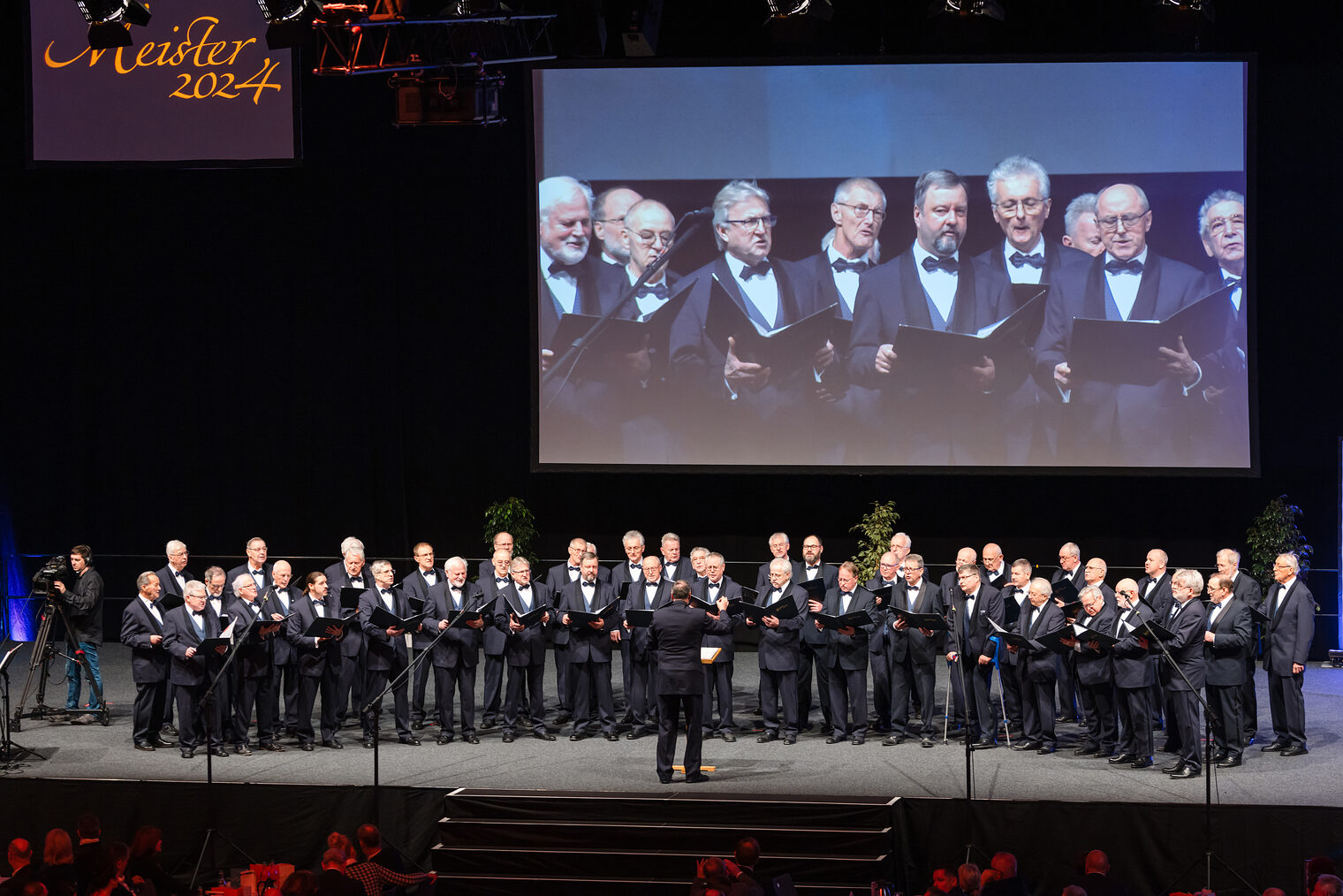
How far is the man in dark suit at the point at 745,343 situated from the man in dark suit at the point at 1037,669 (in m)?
4.23

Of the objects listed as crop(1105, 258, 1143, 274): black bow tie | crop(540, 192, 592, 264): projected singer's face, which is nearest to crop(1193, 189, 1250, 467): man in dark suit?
crop(1105, 258, 1143, 274): black bow tie

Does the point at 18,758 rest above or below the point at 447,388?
below

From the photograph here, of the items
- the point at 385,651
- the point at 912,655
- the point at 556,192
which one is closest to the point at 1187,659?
the point at 912,655

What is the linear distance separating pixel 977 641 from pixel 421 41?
7.45 metres

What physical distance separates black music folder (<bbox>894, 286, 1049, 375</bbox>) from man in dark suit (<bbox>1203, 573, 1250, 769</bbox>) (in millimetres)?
4323

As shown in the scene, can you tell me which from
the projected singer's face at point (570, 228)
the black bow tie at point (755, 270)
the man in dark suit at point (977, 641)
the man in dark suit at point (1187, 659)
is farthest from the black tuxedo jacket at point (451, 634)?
the man in dark suit at point (1187, 659)

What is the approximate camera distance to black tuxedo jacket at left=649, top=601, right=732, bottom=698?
33.7 feet

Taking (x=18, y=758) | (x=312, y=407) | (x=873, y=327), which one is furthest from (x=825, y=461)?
(x=18, y=758)

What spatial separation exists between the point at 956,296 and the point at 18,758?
939 centimetres

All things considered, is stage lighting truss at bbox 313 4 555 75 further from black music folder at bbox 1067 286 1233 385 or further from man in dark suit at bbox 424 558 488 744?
black music folder at bbox 1067 286 1233 385

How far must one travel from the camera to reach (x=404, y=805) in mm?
9492

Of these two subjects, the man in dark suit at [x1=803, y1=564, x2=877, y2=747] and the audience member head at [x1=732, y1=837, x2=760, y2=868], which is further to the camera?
the man in dark suit at [x1=803, y1=564, x2=877, y2=747]

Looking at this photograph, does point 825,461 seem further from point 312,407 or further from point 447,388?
point 312,407

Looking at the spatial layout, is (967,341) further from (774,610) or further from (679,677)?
(679,677)
